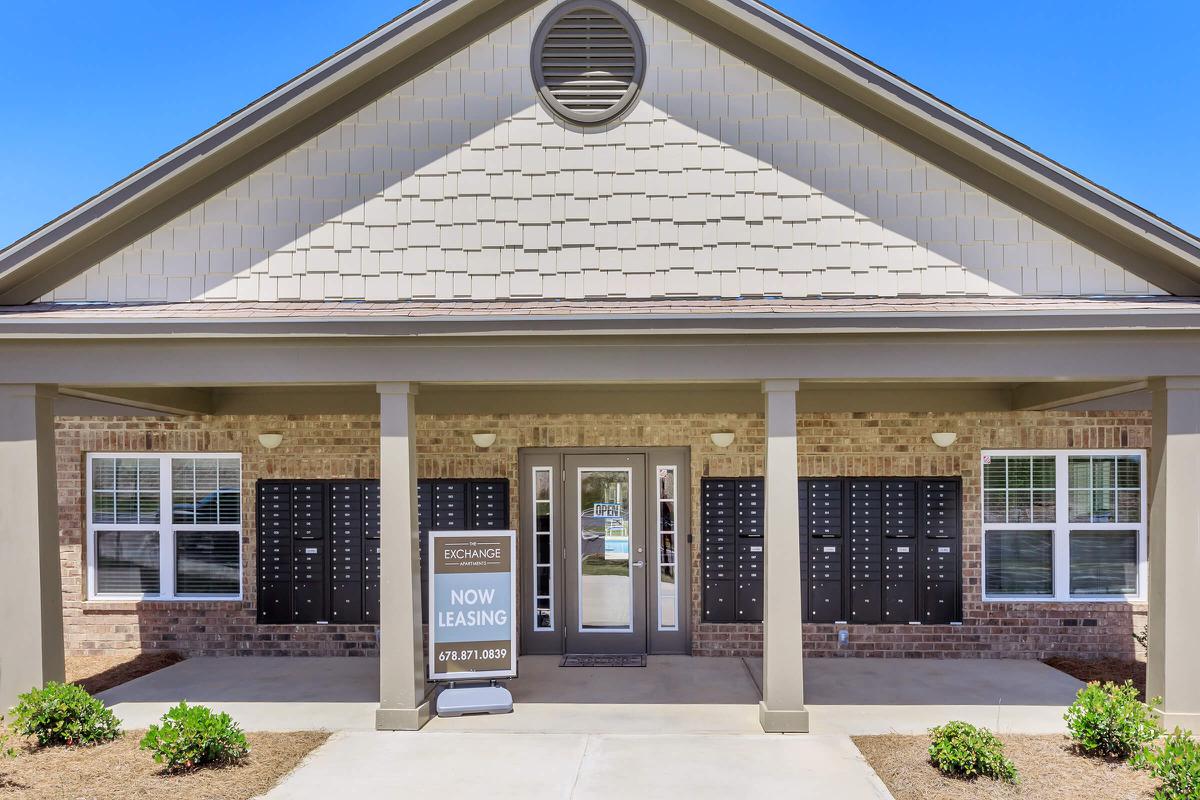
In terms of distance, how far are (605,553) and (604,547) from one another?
0.23 feet

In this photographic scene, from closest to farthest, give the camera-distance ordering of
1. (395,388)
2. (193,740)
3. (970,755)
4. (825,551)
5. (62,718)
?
1. (970,755)
2. (193,740)
3. (62,718)
4. (395,388)
5. (825,551)

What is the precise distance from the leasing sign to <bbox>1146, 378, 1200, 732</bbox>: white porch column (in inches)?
215

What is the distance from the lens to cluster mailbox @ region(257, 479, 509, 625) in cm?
981

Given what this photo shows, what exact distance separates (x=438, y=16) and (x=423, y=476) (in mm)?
4863

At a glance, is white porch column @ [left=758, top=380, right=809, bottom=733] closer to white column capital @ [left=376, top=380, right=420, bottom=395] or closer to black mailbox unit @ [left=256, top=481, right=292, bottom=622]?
white column capital @ [left=376, top=380, right=420, bottom=395]

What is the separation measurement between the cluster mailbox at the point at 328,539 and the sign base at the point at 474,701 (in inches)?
92.1

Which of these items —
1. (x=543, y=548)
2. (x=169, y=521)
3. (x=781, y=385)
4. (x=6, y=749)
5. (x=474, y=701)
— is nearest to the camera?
(x=6, y=749)

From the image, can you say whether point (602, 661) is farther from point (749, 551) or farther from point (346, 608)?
point (346, 608)

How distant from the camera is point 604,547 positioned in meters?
9.85

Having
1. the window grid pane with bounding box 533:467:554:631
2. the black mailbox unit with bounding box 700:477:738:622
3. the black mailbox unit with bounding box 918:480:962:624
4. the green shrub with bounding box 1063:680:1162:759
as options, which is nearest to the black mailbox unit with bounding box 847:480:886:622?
the black mailbox unit with bounding box 918:480:962:624

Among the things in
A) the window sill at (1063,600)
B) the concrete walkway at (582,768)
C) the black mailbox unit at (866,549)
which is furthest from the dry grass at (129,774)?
the window sill at (1063,600)

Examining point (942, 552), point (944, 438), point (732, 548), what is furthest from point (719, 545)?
point (944, 438)

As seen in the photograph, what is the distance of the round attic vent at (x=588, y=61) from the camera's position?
→ 26.0 feet

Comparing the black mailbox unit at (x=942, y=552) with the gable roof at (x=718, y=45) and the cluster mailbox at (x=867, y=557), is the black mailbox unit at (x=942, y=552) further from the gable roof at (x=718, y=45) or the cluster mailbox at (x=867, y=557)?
the gable roof at (x=718, y=45)
